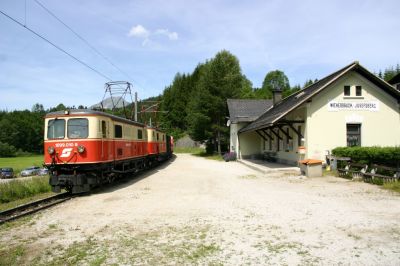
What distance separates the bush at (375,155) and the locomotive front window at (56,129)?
12.0 m

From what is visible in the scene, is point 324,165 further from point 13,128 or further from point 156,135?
point 13,128

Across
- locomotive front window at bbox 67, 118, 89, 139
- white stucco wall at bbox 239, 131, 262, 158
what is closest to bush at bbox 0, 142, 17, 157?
A: white stucco wall at bbox 239, 131, 262, 158

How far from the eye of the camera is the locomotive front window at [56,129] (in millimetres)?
13031

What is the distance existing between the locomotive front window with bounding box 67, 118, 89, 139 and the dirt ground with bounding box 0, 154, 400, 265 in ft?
7.67

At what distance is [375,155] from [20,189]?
1391 centimetres

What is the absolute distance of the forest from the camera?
45.4 m

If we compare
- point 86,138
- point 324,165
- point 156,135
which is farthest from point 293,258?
point 156,135

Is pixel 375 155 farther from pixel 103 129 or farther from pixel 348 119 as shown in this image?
pixel 103 129

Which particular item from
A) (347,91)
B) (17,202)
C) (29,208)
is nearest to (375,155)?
(347,91)

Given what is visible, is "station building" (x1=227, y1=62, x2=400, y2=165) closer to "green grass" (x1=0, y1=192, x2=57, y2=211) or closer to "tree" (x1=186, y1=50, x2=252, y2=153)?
"green grass" (x1=0, y1=192, x2=57, y2=211)

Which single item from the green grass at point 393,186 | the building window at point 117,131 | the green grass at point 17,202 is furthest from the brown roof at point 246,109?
the green grass at point 17,202

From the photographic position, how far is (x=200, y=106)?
150 feet

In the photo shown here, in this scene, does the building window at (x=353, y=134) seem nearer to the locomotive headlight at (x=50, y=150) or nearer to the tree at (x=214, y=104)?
the locomotive headlight at (x=50, y=150)

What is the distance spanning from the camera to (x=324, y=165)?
1931 centimetres
